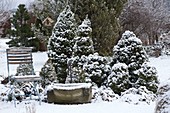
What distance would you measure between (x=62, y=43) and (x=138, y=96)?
3.46m

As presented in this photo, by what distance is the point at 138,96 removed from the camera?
6680 mm

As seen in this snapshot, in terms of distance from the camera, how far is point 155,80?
733 centimetres

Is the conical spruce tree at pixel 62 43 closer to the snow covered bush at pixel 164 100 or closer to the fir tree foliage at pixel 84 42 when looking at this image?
the fir tree foliage at pixel 84 42

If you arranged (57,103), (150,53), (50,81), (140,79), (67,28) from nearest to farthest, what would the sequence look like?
(57,103) < (140,79) < (50,81) < (67,28) < (150,53)

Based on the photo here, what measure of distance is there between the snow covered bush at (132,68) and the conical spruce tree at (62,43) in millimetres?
2093

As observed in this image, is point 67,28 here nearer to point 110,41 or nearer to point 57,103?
point 110,41

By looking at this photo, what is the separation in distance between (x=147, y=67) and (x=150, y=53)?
10.5 meters

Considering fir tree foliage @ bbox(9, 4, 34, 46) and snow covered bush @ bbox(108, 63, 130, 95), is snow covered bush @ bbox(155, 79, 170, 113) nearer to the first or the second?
snow covered bush @ bbox(108, 63, 130, 95)

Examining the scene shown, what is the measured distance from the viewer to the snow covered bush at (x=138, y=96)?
652cm

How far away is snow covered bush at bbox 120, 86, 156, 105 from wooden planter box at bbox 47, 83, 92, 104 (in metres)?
0.65

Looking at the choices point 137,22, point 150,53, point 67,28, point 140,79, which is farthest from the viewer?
point 137,22

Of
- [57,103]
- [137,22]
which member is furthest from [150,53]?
[57,103]

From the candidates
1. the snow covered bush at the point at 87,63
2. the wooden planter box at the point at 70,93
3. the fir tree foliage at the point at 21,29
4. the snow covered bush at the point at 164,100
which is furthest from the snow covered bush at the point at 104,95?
the fir tree foliage at the point at 21,29

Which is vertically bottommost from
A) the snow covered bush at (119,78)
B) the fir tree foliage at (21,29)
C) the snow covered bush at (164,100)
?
the snow covered bush at (119,78)
